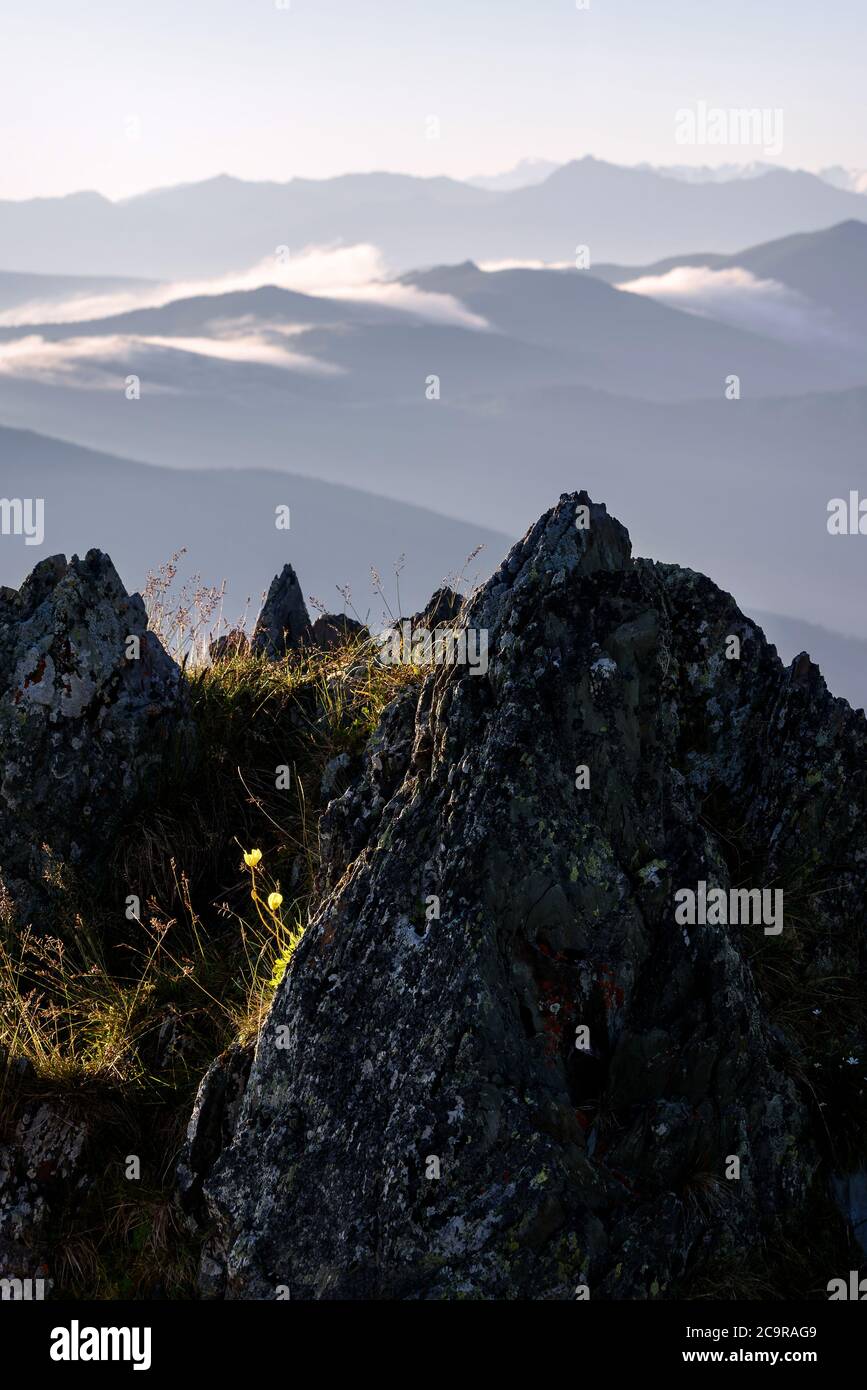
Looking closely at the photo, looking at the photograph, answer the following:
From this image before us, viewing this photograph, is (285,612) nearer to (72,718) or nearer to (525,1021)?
(72,718)

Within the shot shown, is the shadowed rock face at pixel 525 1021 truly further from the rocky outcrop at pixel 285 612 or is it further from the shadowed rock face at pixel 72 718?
the rocky outcrop at pixel 285 612

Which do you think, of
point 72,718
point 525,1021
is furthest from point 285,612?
point 525,1021

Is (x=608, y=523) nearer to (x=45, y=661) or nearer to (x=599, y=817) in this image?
(x=599, y=817)

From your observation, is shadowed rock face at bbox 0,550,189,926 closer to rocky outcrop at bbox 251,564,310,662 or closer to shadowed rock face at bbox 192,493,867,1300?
shadowed rock face at bbox 192,493,867,1300

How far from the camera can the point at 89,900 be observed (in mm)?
8695

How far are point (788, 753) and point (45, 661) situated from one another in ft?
18.4

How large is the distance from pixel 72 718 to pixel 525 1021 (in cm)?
467

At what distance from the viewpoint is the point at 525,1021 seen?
5910 mm

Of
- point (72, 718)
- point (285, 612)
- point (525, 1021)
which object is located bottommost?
point (525, 1021)

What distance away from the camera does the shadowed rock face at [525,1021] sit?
555cm

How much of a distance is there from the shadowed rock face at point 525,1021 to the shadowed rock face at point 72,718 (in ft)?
8.84

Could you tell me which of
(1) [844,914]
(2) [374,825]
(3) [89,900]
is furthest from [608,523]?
(3) [89,900]

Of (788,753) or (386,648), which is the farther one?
(386,648)

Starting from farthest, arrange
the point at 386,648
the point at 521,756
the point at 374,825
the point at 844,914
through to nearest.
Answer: the point at 386,648, the point at 844,914, the point at 374,825, the point at 521,756
